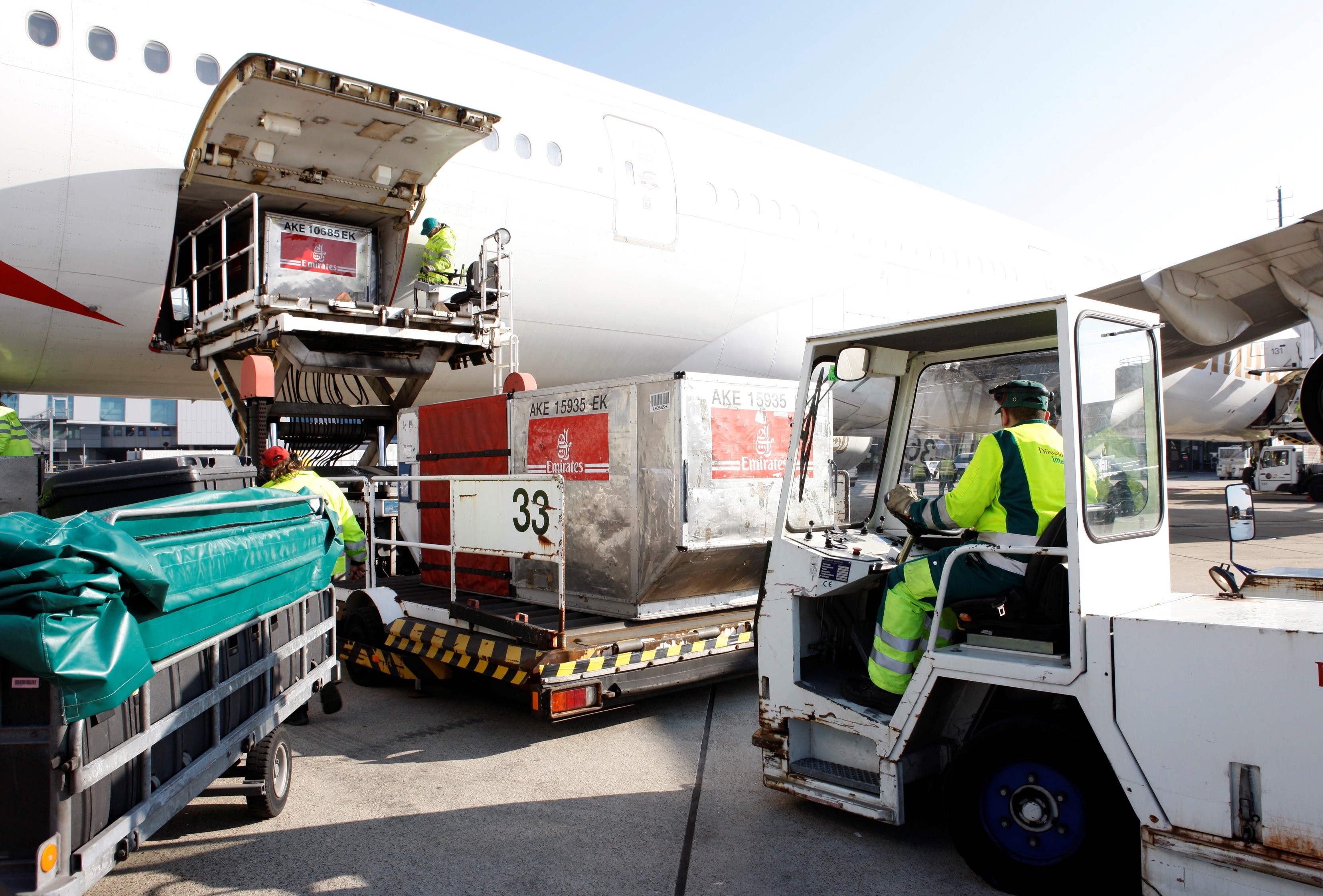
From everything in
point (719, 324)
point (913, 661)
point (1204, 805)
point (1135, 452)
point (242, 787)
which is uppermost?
point (719, 324)

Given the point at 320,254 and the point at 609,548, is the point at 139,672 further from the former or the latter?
the point at 320,254

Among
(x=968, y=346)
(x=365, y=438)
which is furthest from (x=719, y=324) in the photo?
(x=968, y=346)

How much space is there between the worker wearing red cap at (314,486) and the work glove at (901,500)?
3.54 metres

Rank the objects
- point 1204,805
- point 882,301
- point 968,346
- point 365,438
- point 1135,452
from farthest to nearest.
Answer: point 882,301
point 365,438
point 968,346
point 1135,452
point 1204,805

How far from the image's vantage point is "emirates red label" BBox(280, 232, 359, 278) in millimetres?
8633

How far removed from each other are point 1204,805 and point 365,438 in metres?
9.01

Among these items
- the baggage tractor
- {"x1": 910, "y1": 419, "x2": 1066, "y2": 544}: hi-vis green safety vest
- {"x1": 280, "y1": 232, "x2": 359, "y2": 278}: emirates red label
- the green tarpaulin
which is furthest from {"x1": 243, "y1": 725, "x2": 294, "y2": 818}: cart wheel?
{"x1": 280, "y1": 232, "x2": 359, "y2": 278}: emirates red label

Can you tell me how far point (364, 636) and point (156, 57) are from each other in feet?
17.4

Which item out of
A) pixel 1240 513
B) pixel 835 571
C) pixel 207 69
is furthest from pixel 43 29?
pixel 1240 513

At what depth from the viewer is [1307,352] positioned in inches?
829

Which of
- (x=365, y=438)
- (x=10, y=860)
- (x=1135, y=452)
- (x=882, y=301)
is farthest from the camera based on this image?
(x=882, y=301)

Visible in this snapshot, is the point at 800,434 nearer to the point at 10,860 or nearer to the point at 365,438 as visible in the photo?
the point at 10,860

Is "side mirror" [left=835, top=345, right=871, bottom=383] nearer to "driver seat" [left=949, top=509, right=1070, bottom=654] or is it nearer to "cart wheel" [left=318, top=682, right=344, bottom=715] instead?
"driver seat" [left=949, top=509, right=1070, bottom=654]

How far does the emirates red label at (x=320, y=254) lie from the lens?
8633 mm
